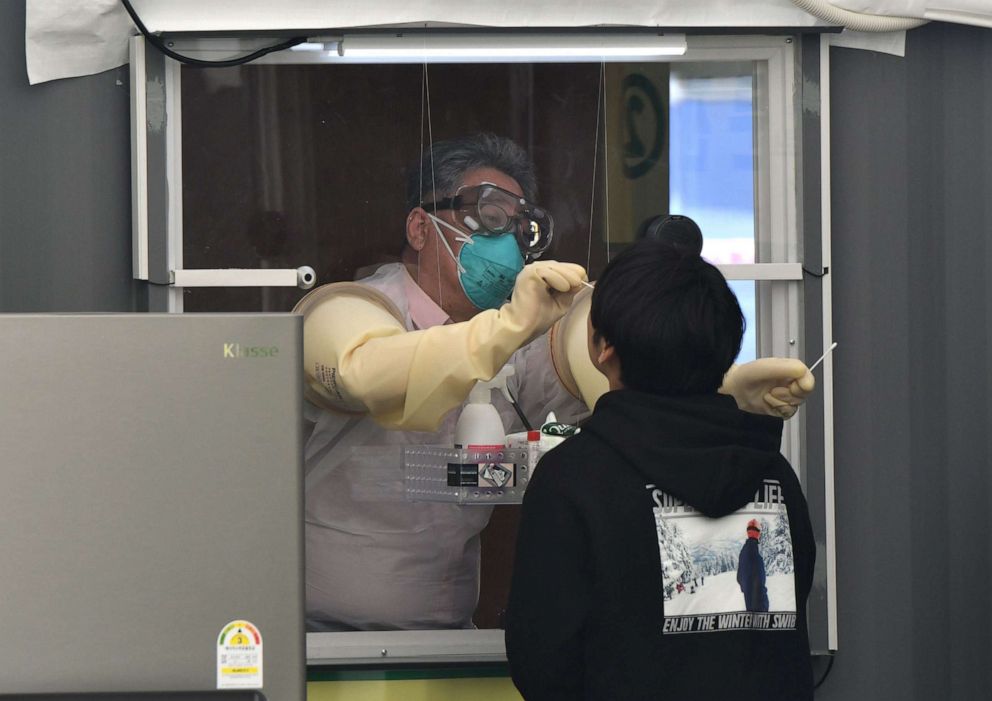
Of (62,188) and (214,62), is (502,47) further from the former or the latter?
(62,188)

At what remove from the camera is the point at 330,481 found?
214cm

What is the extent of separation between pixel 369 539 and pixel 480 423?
34 cm

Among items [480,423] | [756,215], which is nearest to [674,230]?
[756,215]

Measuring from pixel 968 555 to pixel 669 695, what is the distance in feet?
3.65

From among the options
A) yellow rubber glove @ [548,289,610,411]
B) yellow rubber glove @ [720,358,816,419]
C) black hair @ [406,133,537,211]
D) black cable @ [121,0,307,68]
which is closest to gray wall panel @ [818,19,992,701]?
yellow rubber glove @ [720,358,816,419]

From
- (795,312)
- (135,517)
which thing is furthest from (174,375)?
(795,312)

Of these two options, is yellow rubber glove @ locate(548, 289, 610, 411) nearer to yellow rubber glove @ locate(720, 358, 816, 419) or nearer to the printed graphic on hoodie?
yellow rubber glove @ locate(720, 358, 816, 419)

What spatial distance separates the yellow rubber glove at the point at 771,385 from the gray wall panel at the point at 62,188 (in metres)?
1.20

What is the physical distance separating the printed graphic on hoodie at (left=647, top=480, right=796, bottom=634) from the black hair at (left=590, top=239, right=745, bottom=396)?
154 mm

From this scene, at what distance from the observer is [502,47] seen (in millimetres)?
2172

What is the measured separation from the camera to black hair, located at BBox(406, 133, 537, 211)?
2.17 metres

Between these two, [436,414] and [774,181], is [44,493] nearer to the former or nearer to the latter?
[436,414]

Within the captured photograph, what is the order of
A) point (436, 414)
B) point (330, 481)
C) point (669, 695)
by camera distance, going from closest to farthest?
point (669, 695), point (436, 414), point (330, 481)

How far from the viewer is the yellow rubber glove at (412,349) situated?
186cm
